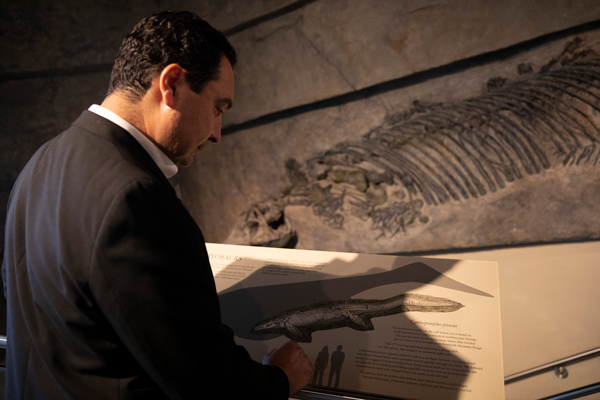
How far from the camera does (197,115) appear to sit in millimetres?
1074

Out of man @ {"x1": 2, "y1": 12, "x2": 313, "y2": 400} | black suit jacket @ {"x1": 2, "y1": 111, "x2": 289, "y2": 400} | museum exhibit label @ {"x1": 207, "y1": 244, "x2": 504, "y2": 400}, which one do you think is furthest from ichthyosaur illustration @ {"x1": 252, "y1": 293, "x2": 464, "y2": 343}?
black suit jacket @ {"x1": 2, "y1": 111, "x2": 289, "y2": 400}

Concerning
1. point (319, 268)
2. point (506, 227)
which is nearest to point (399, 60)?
point (506, 227)

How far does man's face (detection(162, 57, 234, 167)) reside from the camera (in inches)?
41.0

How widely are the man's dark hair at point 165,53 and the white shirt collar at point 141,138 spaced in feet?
0.24

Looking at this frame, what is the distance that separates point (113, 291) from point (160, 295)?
9 cm

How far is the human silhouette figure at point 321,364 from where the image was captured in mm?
1269

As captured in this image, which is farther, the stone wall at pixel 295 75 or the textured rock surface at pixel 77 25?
the textured rock surface at pixel 77 25

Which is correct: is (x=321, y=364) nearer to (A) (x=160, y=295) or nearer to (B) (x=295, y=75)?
(A) (x=160, y=295)

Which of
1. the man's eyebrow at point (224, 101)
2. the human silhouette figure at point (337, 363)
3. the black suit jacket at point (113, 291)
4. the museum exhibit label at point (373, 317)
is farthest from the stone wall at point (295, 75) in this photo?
the black suit jacket at point (113, 291)

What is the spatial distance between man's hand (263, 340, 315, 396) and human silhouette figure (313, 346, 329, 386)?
70mm

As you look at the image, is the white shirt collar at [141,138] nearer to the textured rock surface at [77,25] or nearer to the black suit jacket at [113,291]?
the black suit jacket at [113,291]

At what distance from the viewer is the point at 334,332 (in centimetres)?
139

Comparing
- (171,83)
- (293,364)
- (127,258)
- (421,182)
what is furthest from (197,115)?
(421,182)

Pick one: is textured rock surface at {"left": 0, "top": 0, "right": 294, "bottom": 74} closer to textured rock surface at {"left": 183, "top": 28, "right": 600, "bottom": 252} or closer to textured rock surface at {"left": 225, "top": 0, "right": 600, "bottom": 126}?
textured rock surface at {"left": 225, "top": 0, "right": 600, "bottom": 126}
